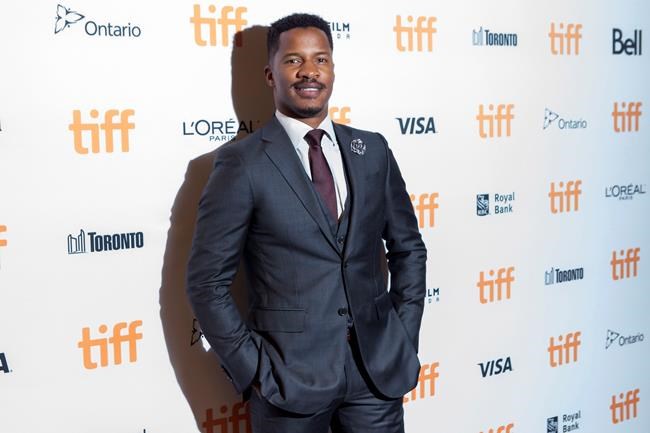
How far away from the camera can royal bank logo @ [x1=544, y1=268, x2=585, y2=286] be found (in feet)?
9.74

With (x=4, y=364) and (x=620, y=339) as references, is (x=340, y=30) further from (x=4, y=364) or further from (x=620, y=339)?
(x=620, y=339)

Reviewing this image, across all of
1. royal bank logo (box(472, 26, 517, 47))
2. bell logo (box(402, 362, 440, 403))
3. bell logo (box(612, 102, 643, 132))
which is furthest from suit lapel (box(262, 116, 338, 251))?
bell logo (box(612, 102, 643, 132))

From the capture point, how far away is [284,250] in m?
1.87

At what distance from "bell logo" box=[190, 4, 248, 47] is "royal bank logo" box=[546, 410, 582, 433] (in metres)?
2.00

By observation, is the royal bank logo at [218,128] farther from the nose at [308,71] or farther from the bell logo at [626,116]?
the bell logo at [626,116]

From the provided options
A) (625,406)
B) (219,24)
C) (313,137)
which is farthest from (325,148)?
(625,406)

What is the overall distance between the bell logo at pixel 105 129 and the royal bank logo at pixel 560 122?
163 cm

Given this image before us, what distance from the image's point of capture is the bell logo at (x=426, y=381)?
105 inches

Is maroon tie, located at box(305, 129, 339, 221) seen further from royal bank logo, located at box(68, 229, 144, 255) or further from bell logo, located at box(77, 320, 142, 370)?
bell logo, located at box(77, 320, 142, 370)

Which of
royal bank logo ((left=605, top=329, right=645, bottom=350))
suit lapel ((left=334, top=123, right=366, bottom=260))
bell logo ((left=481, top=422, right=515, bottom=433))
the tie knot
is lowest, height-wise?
bell logo ((left=481, top=422, right=515, bottom=433))

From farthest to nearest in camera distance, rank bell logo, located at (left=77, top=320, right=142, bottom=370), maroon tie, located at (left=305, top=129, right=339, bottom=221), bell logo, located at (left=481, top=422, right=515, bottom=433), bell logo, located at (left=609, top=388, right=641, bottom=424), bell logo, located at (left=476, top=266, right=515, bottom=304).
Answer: bell logo, located at (left=609, top=388, right=641, bottom=424) < bell logo, located at (left=481, top=422, right=515, bottom=433) < bell logo, located at (left=476, top=266, right=515, bottom=304) < bell logo, located at (left=77, top=320, right=142, bottom=370) < maroon tie, located at (left=305, top=129, right=339, bottom=221)

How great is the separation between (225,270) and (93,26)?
762 millimetres

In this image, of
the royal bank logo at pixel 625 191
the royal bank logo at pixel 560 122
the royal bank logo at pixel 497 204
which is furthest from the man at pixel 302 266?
the royal bank logo at pixel 625 191

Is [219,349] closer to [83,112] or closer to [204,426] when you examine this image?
[204,426]
